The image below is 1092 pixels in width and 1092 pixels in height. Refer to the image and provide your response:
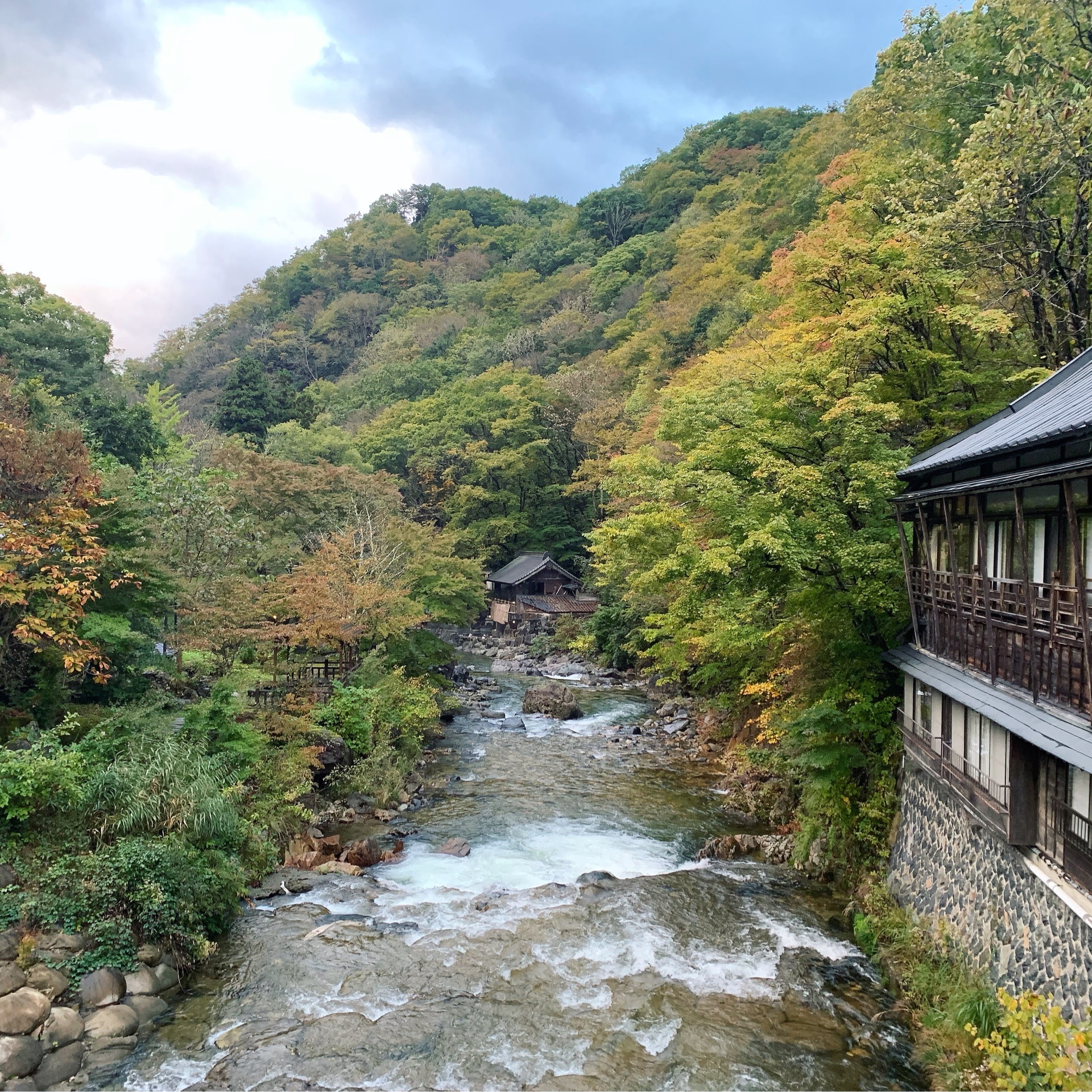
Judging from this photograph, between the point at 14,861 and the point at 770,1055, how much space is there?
34.4ft

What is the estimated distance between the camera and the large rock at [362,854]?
51.2 feet

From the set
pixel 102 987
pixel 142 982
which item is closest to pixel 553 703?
pixel 142 982

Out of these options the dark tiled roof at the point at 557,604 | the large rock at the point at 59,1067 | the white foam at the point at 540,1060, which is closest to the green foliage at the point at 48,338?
the dark tiled roof at the point at 557,604

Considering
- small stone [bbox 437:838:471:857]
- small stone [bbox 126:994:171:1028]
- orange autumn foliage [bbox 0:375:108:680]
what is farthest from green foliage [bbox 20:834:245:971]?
small stone [bbox 437:838:471:857]

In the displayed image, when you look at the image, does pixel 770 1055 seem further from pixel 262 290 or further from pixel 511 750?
pixel 262 290

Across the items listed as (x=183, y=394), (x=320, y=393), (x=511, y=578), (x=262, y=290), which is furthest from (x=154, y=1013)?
(x=262, y=290)

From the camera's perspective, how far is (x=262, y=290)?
320 ft

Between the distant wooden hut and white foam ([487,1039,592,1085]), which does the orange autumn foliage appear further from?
the distant wooden hut

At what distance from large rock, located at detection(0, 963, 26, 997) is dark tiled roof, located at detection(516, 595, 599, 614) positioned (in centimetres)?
3595

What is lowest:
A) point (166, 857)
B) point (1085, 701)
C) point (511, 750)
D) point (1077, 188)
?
point (511, 750)

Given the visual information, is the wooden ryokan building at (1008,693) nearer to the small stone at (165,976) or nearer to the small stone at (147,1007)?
the small stone at (147,1007)

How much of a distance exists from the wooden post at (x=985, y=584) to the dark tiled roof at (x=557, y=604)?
33.3m

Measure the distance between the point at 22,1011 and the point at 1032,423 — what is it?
14312 millimetres

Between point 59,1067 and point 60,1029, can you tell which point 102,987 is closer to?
point 60,1029
